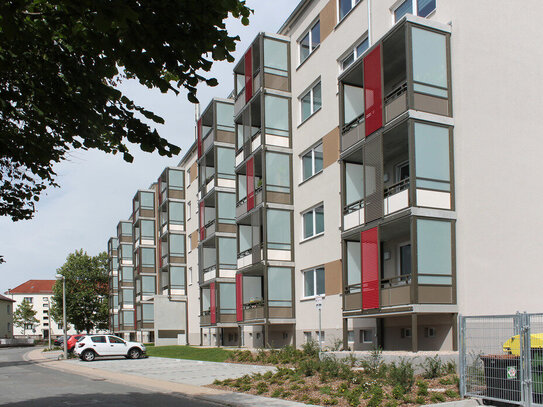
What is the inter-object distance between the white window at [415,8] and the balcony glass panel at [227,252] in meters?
20.3

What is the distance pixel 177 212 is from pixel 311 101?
25999 mm

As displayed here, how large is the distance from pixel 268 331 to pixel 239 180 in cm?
858

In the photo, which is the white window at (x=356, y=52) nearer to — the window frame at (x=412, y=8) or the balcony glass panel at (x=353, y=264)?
the window frame at (x=412, y=8)

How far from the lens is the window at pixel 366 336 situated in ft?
70.5

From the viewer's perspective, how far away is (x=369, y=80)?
64.7ft

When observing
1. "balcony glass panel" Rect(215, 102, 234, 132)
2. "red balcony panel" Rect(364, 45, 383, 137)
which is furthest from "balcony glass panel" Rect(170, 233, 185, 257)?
"red balcony panel" Rect(364, 45, 383, 137)

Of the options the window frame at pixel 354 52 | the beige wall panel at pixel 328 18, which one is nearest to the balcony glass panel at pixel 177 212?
the beige wall panel at pixel 328 18

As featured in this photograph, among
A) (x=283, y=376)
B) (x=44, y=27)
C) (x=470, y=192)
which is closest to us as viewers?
(x=44, y=27)

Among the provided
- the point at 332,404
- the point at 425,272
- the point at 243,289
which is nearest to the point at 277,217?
the point at 243,289

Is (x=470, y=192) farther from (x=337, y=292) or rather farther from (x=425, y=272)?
(x=337, y=292)

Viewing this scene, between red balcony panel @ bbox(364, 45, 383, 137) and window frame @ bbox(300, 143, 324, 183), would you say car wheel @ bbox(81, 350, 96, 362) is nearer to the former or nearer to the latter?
window frame @ bbox(300, 143, 324, 183)

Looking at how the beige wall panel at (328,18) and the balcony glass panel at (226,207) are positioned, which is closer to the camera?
the beige wall panel at (328,18)

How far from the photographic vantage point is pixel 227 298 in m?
36.9

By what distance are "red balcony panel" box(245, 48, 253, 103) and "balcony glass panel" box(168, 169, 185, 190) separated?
68.3 feet
